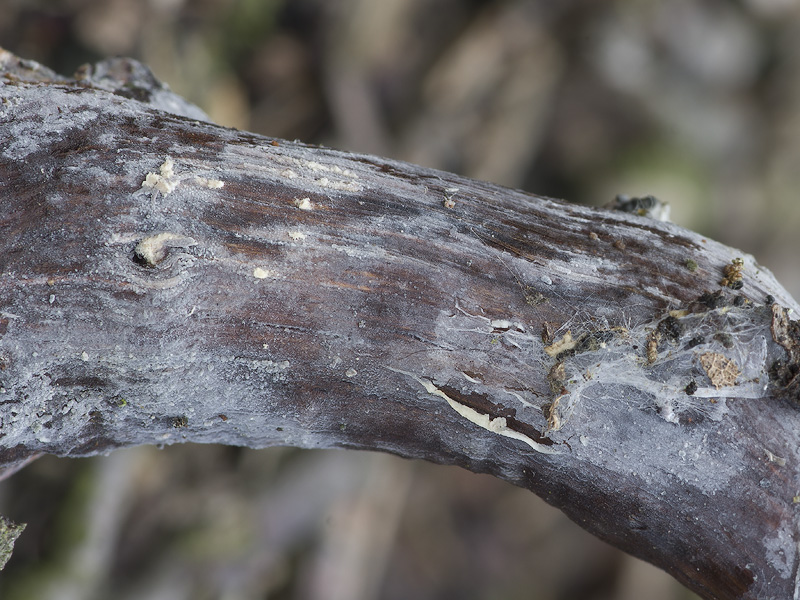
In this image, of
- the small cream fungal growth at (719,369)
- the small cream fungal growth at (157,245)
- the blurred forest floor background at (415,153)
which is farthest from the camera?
the blurred forest floor background at (415,153)

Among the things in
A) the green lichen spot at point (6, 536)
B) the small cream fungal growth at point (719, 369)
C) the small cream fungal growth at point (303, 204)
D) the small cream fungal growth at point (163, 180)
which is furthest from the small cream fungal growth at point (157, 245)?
the small cream fungal growth at point (719, 369)

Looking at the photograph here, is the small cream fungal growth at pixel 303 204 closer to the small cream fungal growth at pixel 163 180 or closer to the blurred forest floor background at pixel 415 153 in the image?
the small cream fungal growth at pixel 163 180

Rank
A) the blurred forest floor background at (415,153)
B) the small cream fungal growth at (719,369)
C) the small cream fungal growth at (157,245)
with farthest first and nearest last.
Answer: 1. the blurred forest floor background at (415,153)
2. the small cream fungal growth at (719,369)
3. the small cream fungal growth at (157,245)

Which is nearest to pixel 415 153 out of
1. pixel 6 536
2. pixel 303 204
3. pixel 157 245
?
pixel 303 204

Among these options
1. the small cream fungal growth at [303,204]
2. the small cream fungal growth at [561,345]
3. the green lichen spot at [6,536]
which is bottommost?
the green lichen spot at [6,536]

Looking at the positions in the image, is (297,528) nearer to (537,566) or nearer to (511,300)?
(537,566)

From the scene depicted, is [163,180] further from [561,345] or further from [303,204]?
[561,345]
